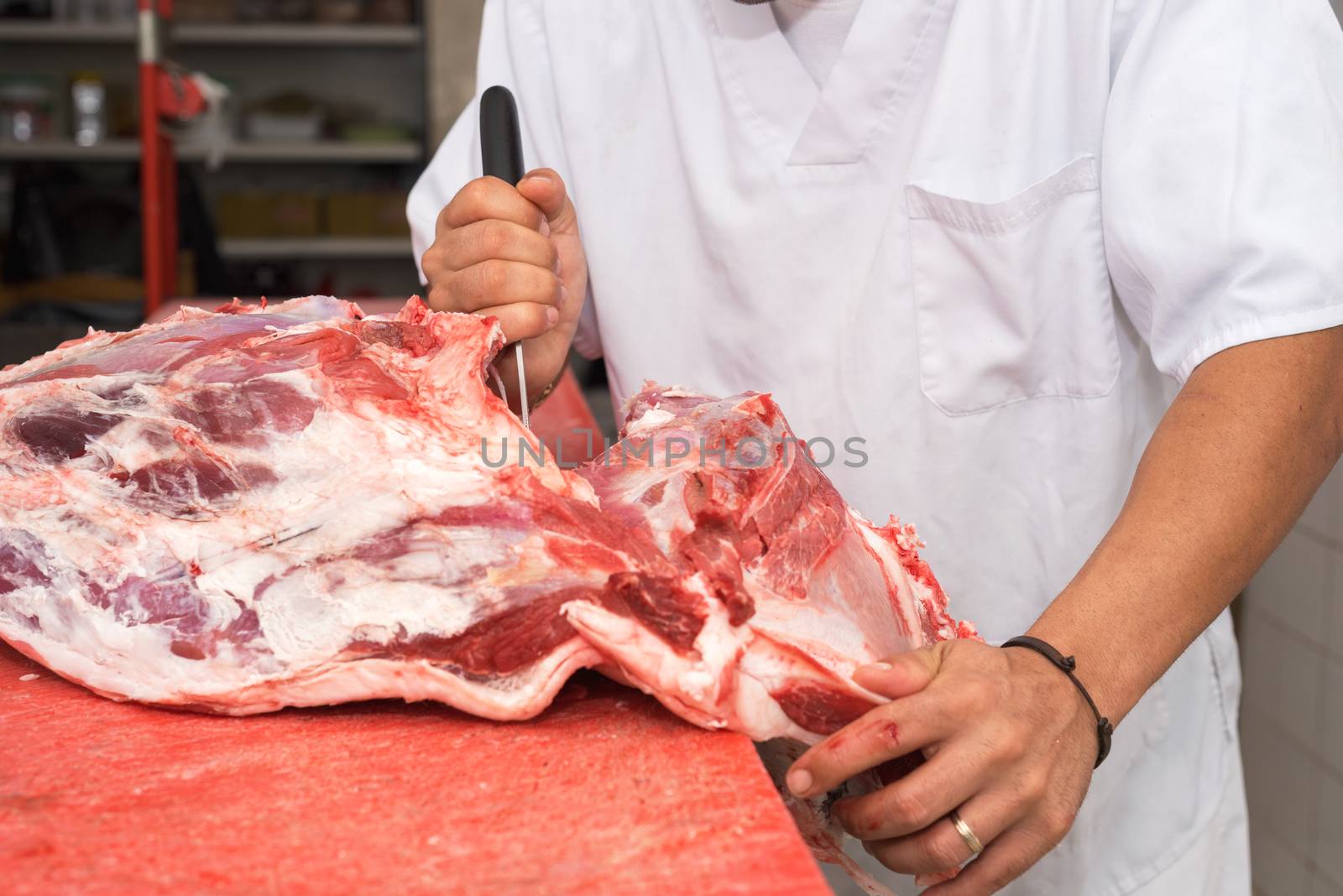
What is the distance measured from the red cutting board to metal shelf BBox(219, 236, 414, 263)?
20.3ft

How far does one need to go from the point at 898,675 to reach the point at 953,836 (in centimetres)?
14

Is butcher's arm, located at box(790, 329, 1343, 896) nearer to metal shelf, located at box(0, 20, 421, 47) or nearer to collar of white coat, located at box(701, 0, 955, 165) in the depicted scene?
collar of white coat, located at box(701, 0, 955, 165)

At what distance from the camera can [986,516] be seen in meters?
1.47

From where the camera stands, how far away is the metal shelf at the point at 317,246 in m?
6.82

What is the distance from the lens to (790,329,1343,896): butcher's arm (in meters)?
0.82

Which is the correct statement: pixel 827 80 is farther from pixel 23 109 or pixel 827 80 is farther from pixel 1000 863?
pixel 23 109

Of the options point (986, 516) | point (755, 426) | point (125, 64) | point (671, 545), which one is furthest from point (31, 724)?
point (125, 64)

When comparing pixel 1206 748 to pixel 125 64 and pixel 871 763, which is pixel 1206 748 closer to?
pixel 871 763

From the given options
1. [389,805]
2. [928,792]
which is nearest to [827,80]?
[928,792]

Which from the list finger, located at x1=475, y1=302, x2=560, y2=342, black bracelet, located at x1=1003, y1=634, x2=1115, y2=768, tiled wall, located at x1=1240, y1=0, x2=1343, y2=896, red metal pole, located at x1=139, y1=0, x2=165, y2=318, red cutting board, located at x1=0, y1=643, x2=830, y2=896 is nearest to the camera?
red cutting board, located at x1=0, y1=643, x2=830, y2=896

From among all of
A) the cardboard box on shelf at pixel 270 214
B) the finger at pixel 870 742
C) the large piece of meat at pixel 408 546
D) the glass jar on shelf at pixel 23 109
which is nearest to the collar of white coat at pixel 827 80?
the large piece of meat at pixel 408 546

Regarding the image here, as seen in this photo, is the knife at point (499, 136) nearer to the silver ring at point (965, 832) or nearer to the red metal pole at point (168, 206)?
the silver ring at point (965, 832)

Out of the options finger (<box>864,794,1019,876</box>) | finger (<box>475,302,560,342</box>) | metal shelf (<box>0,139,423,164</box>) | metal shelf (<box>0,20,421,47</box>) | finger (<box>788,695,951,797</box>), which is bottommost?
metal shelf (<box>0,139,423,164</box>)

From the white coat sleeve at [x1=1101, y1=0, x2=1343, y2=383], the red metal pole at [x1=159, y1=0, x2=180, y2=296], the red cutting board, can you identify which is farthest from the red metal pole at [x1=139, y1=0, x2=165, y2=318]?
the white coat sleeve at [x1=1101, y1=0, x2=1343, y2=383]
